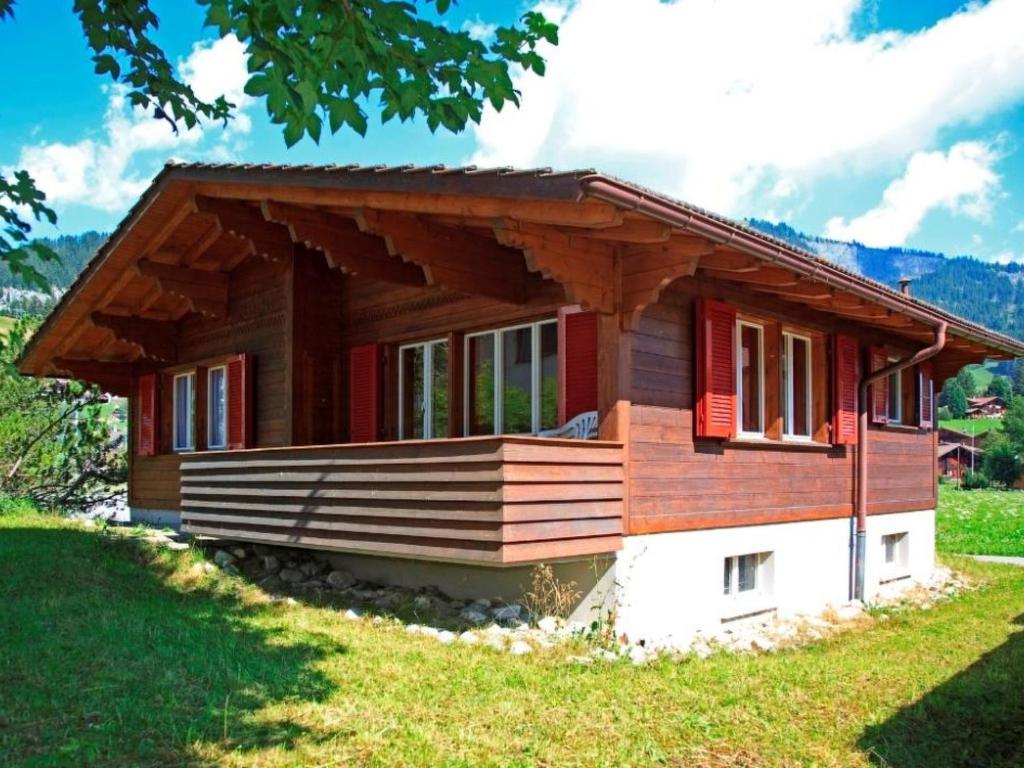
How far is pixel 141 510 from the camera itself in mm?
15930

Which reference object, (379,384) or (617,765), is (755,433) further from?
(617,765)

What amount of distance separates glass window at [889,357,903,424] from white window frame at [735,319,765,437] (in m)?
4.23

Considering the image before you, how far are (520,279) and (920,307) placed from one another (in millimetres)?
5155

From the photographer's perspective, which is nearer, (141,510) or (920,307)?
(920,307)

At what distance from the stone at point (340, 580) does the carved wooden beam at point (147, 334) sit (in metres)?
5.84

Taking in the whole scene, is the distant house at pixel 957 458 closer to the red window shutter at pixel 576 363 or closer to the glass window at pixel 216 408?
the glass window at pixel 216 408

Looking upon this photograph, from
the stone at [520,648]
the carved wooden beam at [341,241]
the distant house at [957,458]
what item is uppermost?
the carved wooden beam at [341,241]

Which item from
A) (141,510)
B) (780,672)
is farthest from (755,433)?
(141,510)

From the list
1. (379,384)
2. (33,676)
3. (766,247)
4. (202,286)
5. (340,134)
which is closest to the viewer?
(340,134)

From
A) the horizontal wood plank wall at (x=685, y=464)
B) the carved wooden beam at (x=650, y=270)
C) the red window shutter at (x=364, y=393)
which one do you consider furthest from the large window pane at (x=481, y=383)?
the carved wooden beam at (x=650, y=270)

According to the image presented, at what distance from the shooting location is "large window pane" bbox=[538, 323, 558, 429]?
893cm

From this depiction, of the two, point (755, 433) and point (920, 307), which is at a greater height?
point (920, 307)

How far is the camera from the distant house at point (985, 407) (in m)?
120

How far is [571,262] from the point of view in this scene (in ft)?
25.2
